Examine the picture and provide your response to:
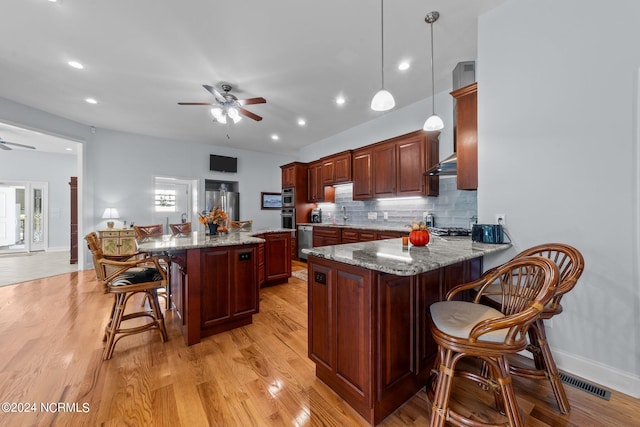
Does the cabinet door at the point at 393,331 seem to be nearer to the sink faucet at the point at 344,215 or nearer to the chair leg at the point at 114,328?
the chair leg at the point at 114,328

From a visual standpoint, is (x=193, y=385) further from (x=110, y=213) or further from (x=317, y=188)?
(x=110, y=213)

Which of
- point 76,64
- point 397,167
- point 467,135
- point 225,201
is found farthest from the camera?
point 225,201

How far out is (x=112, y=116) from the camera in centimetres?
453

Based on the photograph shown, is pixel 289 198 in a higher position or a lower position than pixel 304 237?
higher

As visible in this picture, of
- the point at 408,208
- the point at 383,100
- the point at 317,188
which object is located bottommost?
the point at 408,208

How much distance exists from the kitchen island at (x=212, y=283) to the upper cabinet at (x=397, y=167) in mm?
2766

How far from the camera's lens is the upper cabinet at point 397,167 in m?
3.80

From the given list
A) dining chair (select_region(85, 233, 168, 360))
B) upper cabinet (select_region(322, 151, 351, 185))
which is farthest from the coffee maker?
dining chair (select_region(85, 233, 168, 360))

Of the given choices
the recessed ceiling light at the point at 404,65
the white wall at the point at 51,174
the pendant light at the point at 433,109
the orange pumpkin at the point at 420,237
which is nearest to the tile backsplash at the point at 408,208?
the pendant light at the point at 433,109

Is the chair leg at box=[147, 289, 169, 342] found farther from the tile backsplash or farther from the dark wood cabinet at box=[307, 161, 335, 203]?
the dark wood cabinet at box=[307, 161, 335, 203]

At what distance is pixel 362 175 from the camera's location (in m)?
4.82

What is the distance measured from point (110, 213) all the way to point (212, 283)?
4595mm

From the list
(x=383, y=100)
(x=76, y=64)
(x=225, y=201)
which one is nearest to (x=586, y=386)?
(x=383, y=100)

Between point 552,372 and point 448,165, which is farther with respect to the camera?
point 448,165
